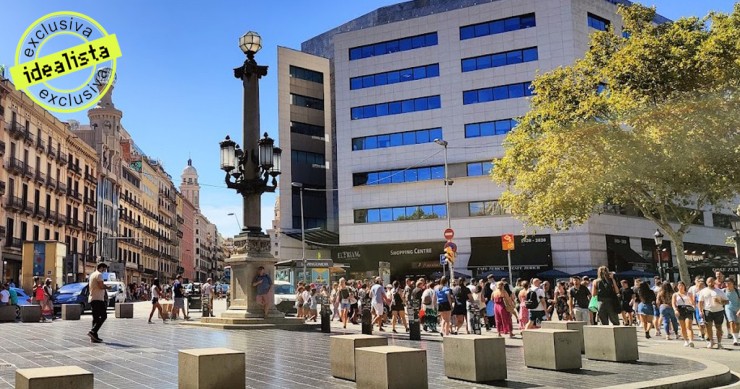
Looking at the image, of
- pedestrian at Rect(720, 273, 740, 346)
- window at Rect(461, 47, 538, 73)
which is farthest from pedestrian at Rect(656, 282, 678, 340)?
window at Rect(461, 47, 538, 73)

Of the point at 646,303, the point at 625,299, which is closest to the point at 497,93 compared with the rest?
the point at 625,299

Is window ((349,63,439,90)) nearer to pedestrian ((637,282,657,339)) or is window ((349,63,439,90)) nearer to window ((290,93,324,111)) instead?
window ((290,93,324,111))

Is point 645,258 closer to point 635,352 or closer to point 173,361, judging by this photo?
point 635,352

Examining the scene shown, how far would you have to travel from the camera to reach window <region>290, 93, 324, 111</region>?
56.7 m

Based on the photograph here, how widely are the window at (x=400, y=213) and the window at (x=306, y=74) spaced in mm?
15259

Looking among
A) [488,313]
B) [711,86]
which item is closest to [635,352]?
[488,313]

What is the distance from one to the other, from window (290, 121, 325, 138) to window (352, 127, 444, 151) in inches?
338

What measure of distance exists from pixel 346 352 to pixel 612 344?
15.9 ft

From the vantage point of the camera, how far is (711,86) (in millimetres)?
21391

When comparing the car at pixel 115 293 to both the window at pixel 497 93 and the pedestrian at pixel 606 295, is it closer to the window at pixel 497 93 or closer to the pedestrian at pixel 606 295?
the window at pixel 497 93

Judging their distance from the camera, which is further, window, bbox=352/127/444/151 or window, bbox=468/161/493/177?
window, bbox=352/127/444/151

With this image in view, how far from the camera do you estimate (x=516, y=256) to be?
141 ft

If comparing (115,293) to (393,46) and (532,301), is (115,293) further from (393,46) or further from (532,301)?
(393,46)

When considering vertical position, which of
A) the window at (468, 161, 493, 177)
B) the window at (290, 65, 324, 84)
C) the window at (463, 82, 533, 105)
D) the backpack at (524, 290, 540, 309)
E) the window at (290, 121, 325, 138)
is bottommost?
the backpack at (524, 290, 540, 309)
